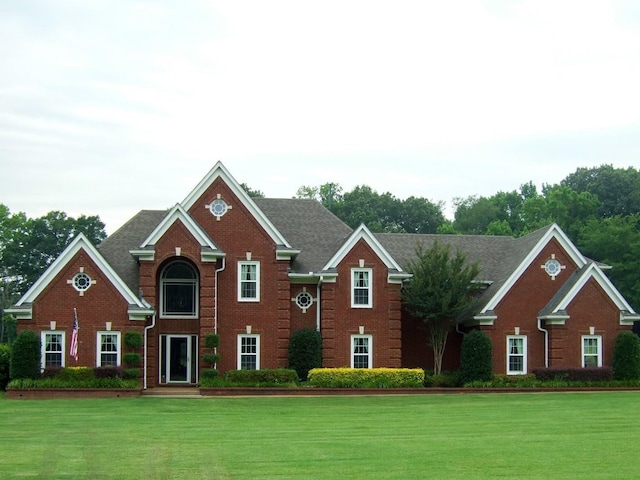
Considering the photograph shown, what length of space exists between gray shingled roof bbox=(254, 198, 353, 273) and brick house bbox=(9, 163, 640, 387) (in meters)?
0.11

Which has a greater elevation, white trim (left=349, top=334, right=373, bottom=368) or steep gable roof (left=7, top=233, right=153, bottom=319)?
steep gable roof (left=7, top=233, right=153, bottom=319)

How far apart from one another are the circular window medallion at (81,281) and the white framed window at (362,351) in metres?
11.9

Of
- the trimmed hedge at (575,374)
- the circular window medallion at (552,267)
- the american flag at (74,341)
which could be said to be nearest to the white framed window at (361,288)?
the trimmed hedge at (575,374)

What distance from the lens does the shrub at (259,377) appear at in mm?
39562

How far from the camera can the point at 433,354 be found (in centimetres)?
4597

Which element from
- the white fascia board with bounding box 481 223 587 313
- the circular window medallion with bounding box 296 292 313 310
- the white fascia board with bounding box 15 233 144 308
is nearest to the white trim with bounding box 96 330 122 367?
the white fascia board with bounding box 15 233 144 308

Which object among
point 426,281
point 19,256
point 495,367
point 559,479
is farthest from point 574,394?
point 19,256

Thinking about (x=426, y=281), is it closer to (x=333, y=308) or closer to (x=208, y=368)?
(x=333, y=308)

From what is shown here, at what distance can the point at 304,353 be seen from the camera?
41781mm

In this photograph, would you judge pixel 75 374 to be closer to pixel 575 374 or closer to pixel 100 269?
pixel 100 269

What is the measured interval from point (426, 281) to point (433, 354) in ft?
17.1

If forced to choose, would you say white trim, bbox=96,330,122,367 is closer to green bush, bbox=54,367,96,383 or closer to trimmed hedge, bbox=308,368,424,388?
green bush, bbox=54,367,96,383

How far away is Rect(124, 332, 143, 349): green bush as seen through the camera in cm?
3903

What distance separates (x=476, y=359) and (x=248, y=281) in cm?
1071
